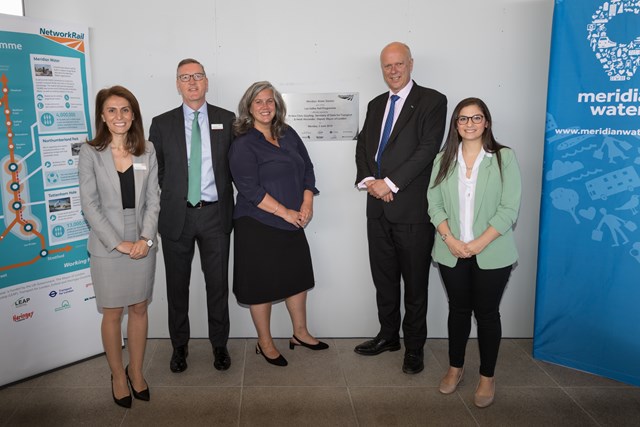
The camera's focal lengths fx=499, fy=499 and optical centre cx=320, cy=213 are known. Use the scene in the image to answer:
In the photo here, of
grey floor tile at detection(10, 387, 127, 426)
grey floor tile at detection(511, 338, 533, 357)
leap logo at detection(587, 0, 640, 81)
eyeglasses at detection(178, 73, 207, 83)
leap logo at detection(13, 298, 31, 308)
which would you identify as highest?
leap logo at detection(587, 0, 640, 81)

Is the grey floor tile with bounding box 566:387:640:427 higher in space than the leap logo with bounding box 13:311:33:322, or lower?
lower

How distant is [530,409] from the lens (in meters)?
2.68

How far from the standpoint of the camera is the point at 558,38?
294 cm

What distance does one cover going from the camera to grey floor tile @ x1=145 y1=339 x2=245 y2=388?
2.96 m

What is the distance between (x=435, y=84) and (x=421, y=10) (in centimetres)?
50

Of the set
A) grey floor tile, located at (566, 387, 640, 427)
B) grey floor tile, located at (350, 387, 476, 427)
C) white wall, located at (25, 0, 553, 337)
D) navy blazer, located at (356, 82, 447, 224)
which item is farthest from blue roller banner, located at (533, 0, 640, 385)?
grey floor tile, located at (350, 387, 476, 427)

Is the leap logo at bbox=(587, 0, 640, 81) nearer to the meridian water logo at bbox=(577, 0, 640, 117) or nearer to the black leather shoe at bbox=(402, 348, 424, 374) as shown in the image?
the meridian water logo at bbox=(577, 0, 640, 117)

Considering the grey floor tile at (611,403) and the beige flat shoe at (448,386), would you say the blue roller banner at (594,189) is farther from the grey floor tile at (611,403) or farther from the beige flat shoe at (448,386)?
the beige flat shoe at (448,386)

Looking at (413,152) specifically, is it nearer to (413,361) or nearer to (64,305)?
(413,361)

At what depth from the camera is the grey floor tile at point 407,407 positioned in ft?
8.38

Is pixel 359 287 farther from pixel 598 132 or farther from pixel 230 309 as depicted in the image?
pixel 598 132

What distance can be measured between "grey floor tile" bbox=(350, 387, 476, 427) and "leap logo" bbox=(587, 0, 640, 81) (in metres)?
2.03

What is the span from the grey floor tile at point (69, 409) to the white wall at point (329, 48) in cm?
181

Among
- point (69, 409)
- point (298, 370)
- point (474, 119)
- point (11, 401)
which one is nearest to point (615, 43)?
point (474, 119)
